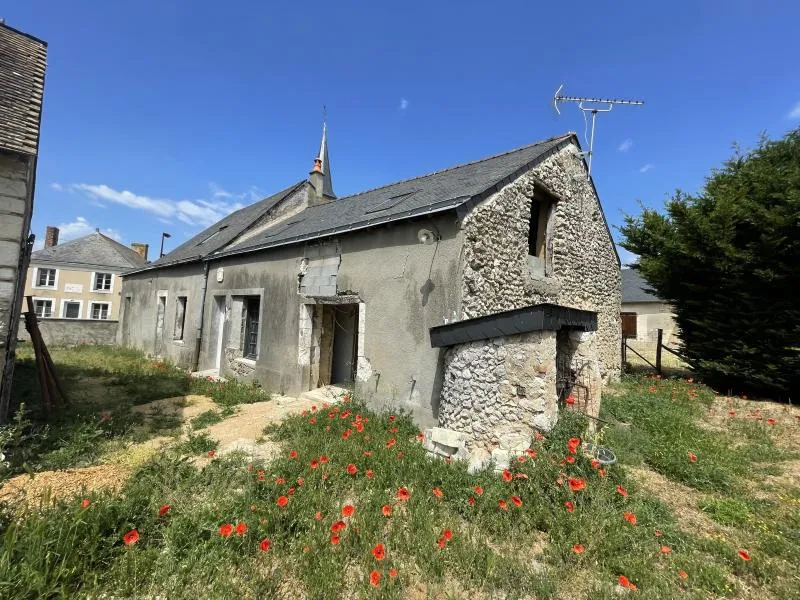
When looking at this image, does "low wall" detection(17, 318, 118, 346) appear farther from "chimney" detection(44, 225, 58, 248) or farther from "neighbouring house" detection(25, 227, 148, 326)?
"chimney" detection(44, 225, 58, 248)

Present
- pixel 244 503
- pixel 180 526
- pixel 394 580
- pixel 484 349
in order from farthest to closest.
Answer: pixel 484 349 → pixel 244 503 → pixel 180 526 → pixel 394 580

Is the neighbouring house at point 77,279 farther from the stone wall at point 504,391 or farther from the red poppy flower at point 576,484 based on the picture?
the red poppy flower at point 576,484

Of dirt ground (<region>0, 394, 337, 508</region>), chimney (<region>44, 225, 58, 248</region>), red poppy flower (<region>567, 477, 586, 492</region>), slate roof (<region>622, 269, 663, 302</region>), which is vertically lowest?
dirt ground (<region>0, 394, 337, 508</region>)

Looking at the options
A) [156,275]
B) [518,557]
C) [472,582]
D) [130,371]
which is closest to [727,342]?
[518,557]

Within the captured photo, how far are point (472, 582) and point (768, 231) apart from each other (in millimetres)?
9769

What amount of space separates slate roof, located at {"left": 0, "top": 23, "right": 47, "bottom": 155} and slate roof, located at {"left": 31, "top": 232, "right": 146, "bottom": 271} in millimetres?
26117

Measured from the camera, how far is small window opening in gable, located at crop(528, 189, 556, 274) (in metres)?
7.88

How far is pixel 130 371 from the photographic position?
10188mm

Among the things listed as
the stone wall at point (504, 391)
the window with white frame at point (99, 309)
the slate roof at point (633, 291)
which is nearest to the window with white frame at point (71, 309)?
the window with white frame at point (99, 309)

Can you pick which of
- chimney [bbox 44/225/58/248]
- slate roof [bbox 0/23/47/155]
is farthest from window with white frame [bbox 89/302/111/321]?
slate roof [bbox 0/23/47/155]

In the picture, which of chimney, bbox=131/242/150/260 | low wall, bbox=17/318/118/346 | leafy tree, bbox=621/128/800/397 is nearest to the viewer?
leafy tree, bbox=621/128/800/397

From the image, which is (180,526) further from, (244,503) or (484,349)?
(484,349)

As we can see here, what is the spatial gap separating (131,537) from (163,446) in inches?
105

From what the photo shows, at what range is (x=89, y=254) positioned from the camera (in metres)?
27.8
